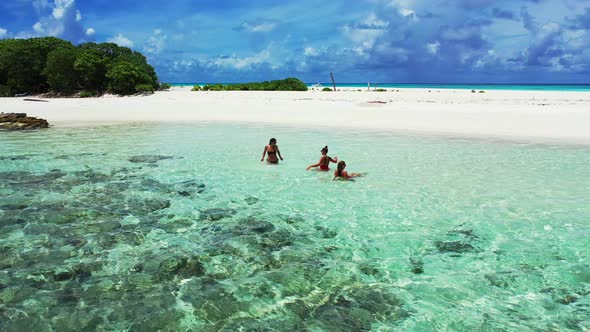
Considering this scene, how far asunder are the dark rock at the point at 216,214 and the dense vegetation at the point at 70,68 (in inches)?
1471

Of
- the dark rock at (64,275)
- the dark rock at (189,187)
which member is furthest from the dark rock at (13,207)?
the dark rock at (64,275)

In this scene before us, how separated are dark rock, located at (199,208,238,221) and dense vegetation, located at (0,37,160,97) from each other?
37.4m

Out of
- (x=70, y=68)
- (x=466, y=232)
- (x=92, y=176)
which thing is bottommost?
(x=92, y=176)

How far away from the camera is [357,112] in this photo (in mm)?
29953

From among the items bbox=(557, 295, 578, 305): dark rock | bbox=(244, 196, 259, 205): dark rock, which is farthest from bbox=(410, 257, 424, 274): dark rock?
bbox=(244, 196, 259, 205): dark rock

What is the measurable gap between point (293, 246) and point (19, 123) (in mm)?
23812

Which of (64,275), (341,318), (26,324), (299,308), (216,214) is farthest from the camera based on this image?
(216,214)

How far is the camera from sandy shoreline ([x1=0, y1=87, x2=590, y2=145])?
23.0 metres

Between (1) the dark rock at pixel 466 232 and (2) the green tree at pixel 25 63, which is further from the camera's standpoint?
(2) the green tree at pixel 25 63

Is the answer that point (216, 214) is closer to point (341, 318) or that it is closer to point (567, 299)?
point (341, 318)

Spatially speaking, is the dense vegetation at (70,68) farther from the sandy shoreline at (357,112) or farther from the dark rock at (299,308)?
the dark rock at (299,308)

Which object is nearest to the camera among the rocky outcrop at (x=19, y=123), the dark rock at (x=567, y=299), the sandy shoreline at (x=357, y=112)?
the dark rock at (x=567, y=299)

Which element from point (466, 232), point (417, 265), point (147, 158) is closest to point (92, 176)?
point (147, 158)

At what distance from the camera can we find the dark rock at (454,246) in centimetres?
765
